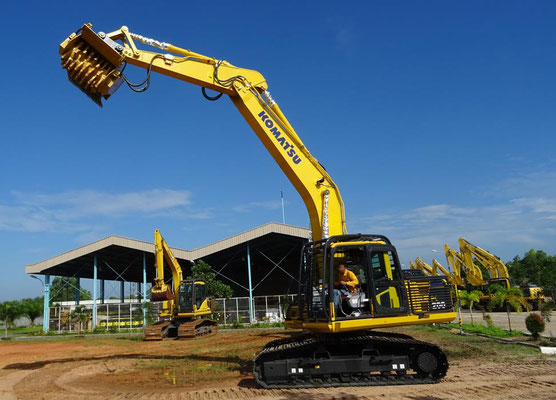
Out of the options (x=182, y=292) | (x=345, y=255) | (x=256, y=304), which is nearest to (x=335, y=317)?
(x=345, y=255)

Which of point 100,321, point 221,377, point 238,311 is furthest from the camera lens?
point 100,321

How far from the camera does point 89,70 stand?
9266 millimetres

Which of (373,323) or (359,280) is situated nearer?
(373,323)

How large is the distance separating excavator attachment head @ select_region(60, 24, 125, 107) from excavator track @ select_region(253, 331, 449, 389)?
21.3 feet

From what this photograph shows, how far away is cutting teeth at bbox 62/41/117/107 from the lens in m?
9.11

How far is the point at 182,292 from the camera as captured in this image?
79.6 ft

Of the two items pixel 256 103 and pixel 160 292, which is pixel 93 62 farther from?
pixel 160 292

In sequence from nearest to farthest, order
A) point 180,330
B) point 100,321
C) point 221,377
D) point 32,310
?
point 221,377 → point 180,330 → point 100,321 → point 32,310

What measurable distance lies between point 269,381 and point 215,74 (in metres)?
7.20

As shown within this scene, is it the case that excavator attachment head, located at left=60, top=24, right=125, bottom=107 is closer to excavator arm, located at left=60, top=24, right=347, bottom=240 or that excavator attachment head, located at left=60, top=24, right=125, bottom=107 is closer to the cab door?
excavator arm, located at left=60, top=24, right=347, bottom=240

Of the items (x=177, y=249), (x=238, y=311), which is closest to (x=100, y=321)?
(x=177, y=249)

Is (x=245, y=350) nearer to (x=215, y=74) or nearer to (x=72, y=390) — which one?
(x=72, y=390)

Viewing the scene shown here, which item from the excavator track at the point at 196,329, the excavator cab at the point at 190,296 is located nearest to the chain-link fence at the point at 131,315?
the excavator track at the point at 196,329

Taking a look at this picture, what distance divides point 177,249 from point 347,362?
2601 centimetres
